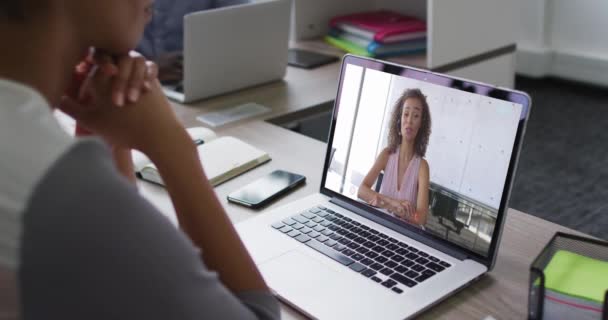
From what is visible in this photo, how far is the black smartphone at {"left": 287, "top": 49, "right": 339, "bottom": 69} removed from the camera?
2062 millimetres

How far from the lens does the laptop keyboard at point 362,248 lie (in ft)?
3.03

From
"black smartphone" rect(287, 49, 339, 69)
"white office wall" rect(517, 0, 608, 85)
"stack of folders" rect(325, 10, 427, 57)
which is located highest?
"stack of folders" rect(325, 10, 427, 57)

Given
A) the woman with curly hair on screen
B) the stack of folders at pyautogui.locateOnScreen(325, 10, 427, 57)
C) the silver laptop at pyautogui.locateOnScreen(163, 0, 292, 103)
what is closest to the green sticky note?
the woman with curly hair on screen

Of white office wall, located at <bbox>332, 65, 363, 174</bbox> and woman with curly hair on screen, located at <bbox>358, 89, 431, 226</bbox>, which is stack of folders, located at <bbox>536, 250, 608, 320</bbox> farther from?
white office wall, located at <bbox>332, 65, 363, 174</bbox>

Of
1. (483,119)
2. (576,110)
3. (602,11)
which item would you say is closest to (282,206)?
(483,119)

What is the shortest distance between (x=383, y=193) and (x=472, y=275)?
201mm

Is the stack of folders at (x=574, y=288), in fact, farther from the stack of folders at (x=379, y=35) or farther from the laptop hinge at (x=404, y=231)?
the stack of folders at (x=379, y=35)

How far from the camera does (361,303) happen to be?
86 cm

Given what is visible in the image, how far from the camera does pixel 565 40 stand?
391cm

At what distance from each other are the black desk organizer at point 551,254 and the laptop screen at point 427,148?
0.09 metres

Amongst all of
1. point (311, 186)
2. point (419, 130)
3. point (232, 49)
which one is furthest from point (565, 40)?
point (419, 130)

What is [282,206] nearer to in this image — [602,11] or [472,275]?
[472,275]

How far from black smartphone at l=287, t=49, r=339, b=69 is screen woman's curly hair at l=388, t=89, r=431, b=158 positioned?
104 cm

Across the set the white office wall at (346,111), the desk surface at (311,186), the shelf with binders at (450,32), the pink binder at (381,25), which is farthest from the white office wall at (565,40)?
the white office wall at (346,111)
